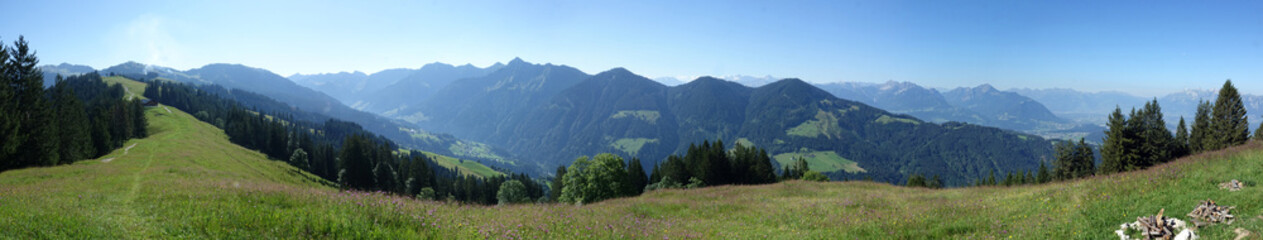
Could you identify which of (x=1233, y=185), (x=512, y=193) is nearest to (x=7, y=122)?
(x=512, y=193)

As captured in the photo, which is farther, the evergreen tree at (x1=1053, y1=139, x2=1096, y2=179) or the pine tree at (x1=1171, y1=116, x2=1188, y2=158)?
the evergreen tree at (x1=1053, y1=139, x2=1096, y2=179)

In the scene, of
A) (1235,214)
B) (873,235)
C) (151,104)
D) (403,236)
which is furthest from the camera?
(151,104)

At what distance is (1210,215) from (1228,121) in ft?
255

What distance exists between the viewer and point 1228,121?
184ft

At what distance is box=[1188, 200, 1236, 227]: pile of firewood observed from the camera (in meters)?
10.1

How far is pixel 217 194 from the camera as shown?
13906 millimetres

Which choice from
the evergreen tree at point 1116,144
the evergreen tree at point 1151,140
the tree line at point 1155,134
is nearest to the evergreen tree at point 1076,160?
the tree line at point 1155,134

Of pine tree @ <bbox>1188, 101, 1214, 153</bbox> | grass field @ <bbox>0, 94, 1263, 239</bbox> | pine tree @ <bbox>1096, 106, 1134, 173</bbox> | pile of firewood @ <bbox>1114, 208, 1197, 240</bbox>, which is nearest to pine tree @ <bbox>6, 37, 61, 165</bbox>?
grass field @ <bbox>0, 94, 1263, 239</bbox>

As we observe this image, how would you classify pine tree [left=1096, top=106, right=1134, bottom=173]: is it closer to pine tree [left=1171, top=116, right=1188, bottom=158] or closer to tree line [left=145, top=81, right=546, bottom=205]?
pine tree [left=1171, top=116, right=1188, bottom=158]

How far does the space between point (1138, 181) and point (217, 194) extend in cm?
3141

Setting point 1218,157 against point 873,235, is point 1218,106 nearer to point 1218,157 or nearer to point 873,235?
point 1218,157

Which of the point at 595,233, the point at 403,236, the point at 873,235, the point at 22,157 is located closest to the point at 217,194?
the point at 403,236

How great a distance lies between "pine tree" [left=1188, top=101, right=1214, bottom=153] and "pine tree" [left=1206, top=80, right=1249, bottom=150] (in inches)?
101

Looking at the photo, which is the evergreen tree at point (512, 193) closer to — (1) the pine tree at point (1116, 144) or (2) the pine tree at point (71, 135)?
(2) the pine tree at point (71, 135)
